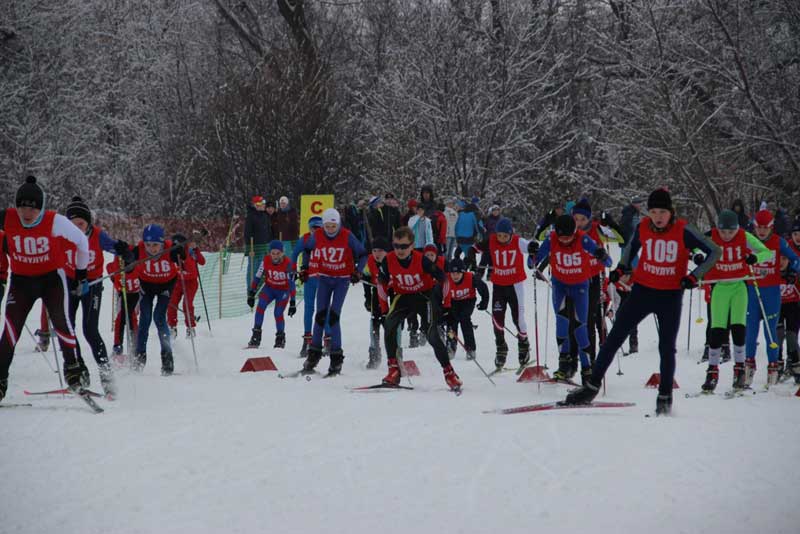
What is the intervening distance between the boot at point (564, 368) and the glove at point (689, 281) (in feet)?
7.99

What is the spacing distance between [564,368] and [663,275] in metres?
2.28

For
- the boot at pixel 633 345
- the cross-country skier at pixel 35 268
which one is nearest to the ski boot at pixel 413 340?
the boot at pixel 633 345

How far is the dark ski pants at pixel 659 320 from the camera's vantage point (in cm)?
728

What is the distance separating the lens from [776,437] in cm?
622

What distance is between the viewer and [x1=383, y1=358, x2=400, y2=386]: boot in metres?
8.94

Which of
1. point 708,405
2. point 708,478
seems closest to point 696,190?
point 708,405

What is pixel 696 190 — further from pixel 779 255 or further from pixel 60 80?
pixel 60 80

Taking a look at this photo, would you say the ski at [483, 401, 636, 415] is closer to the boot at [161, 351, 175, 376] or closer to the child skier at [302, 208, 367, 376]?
the child skier at [302, 208, 367, 376]

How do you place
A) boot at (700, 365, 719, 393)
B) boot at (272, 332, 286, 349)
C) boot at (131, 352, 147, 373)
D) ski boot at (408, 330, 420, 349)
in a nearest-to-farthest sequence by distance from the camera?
1. boot at (700, 365, 719, 393)
2. boot at (131, 352, 147, 373)
3. boot at (272, 332, 286, 349)
4. ski boot at (408, 330, 420, 349)

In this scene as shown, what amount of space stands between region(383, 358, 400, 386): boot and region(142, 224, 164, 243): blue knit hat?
346 cm

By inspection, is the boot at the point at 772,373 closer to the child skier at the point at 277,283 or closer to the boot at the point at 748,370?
the boot at the point at 748,370

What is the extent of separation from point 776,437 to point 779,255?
12.0 feet

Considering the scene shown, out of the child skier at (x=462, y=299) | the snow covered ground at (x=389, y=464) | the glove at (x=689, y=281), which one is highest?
the glove at (x=689, y=281)

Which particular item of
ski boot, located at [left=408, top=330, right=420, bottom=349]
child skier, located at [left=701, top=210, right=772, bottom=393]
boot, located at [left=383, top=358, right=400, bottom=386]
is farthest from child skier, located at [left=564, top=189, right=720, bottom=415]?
ski boot, located at [left=408, top=330, right=420, bottom=349]
